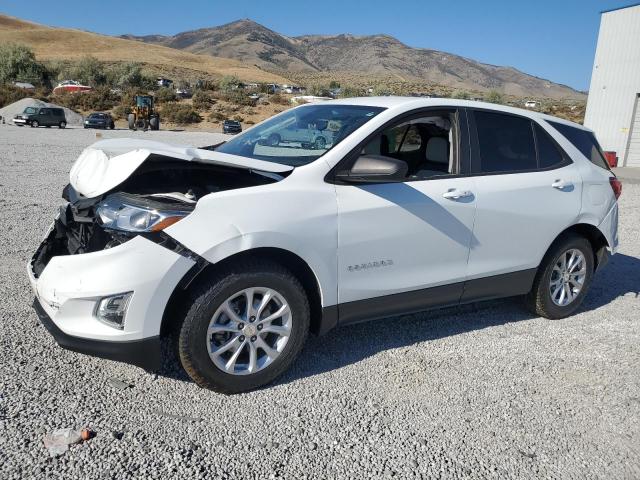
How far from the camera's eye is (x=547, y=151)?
4637 mm

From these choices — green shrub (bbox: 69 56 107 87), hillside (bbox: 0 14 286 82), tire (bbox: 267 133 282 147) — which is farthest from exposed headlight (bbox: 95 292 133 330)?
hillside (bbox: 0 14 286 82)

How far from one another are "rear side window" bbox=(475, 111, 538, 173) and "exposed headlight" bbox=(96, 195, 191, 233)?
2.37m

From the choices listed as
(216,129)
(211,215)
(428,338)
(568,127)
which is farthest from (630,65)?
(216,129)

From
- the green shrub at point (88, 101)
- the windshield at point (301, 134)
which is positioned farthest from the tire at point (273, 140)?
the green shrub at point (88, 101)

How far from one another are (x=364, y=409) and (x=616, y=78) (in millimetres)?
23004

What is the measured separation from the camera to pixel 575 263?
4863 mm

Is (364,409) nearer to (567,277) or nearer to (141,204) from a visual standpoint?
(141,204)

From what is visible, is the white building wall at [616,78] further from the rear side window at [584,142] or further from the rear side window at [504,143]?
the rear side window at [504,143]

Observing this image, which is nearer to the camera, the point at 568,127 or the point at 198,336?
the point at 198,336

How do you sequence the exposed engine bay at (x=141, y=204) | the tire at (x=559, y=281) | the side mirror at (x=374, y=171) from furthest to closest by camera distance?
the tire at (x=559, y=281) < the side mirror at (x=374, y=171) < the exposed engine bay at (x=141, y=204)

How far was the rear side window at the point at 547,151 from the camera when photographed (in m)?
4.59

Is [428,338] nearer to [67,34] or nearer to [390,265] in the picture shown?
[390,265]

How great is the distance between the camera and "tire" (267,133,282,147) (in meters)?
4.22

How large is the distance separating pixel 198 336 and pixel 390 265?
1.34m
